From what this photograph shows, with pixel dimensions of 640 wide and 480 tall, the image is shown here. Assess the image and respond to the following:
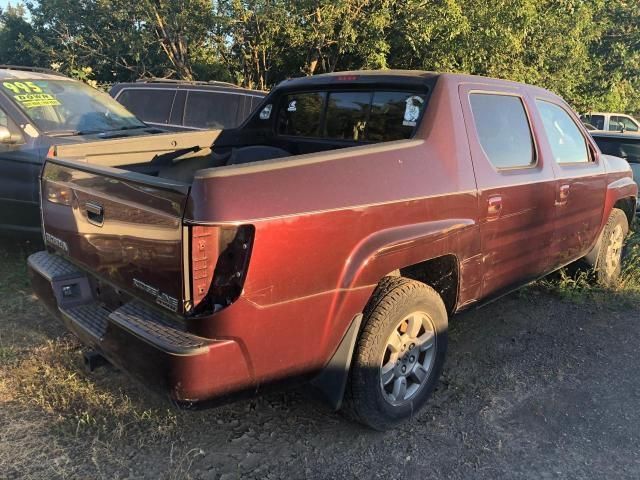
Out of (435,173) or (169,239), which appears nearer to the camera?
(169,239)

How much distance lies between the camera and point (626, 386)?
12.0 ft

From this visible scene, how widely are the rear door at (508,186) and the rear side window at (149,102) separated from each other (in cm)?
654

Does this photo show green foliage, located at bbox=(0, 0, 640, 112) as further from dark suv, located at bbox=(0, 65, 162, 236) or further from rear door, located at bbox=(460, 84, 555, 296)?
rear door, located at bbox=(460, 84, 555, 296)

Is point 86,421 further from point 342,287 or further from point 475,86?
point 475,86

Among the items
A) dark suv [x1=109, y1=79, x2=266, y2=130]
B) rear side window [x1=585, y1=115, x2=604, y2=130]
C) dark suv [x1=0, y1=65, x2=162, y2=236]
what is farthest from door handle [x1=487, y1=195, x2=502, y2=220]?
rear side window [x1=585, y1=115, x2=604, y2=130]

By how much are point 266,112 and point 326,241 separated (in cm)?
232

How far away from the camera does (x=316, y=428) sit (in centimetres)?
305

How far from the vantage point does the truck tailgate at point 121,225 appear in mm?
2256

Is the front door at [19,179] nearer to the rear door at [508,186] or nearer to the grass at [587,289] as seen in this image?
the rear door at [508,186]

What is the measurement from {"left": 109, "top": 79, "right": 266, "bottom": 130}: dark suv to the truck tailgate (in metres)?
5.52

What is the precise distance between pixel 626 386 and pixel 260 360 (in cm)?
264

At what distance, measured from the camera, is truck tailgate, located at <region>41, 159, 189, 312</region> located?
226 centimetres

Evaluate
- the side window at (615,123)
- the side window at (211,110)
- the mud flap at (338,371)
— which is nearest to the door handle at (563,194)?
the mud flap at (338,371)

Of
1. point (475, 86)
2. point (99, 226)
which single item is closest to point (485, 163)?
point (475, 86)
